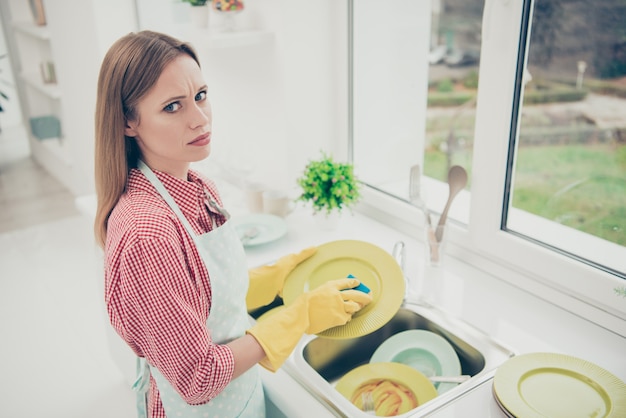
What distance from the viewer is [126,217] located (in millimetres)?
876

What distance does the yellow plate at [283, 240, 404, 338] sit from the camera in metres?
1.18

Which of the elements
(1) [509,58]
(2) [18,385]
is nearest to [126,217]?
(1) [509,58]

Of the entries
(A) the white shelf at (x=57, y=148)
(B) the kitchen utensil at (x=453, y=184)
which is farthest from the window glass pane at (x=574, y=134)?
(A) the white shelf at (x=57, y=148)

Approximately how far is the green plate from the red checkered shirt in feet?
1.74

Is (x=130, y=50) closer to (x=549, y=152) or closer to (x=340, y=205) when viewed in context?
(x=340, y=205)

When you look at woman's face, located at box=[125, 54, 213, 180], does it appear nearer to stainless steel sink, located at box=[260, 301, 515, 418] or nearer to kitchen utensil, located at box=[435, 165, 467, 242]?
stainless steel sink, located at box=[260, 301, 515, 418]

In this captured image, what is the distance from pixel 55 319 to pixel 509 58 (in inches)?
81.7

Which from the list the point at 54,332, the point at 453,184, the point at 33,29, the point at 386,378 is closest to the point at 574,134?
the point at 453,184

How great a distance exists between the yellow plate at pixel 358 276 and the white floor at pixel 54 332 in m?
0.79

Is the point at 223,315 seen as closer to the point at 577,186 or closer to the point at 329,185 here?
the point at 329,185

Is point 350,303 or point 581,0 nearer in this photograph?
point 350,303

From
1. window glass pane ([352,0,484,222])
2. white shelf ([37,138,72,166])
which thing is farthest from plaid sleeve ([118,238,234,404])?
white shelf ([37,138,72,166])

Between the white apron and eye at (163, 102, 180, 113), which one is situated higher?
eye at (163, 102, 180, 113)

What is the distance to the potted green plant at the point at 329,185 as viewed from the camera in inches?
63.9
